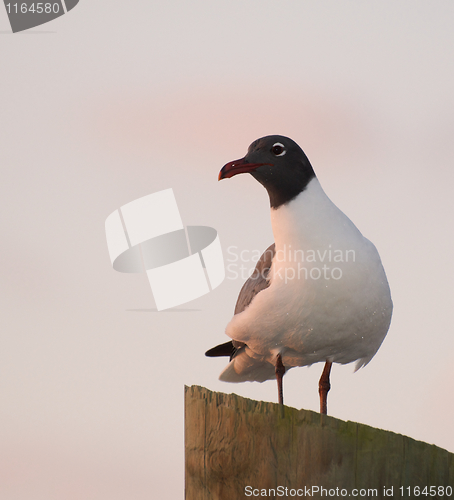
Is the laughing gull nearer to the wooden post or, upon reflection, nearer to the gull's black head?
the gull's black head

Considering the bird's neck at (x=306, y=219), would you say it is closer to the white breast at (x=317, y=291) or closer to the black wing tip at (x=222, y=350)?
the white breast at (x=317, y=291)

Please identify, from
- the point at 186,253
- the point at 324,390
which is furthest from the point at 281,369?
the point at 186,253

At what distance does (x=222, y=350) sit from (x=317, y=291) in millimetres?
1628

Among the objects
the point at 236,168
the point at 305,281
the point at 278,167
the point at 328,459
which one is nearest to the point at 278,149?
the point at 278,167

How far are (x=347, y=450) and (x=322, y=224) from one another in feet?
6.92

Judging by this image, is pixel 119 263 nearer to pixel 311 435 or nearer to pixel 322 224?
pixel 322 224

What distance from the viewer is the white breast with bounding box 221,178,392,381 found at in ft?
16.0

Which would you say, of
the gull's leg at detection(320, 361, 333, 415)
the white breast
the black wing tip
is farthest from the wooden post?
the black wing tip

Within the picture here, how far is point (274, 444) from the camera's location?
3557mm

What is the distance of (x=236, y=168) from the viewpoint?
5.33 m

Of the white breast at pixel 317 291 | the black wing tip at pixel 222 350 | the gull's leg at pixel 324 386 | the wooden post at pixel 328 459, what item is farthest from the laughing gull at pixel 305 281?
the wooden post at pixel 328 459

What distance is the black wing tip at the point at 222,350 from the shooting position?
A: 603cm

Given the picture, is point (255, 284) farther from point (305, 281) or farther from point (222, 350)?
point (222, 350)

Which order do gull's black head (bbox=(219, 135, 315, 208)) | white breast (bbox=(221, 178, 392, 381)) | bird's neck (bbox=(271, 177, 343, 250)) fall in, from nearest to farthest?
white breast (bbox=(221, 178, 392, 381)) → bird's neck (bbox=(271, 177, 343, 250)) → gull's black head (bbox=(219, 135, 315, 208))
